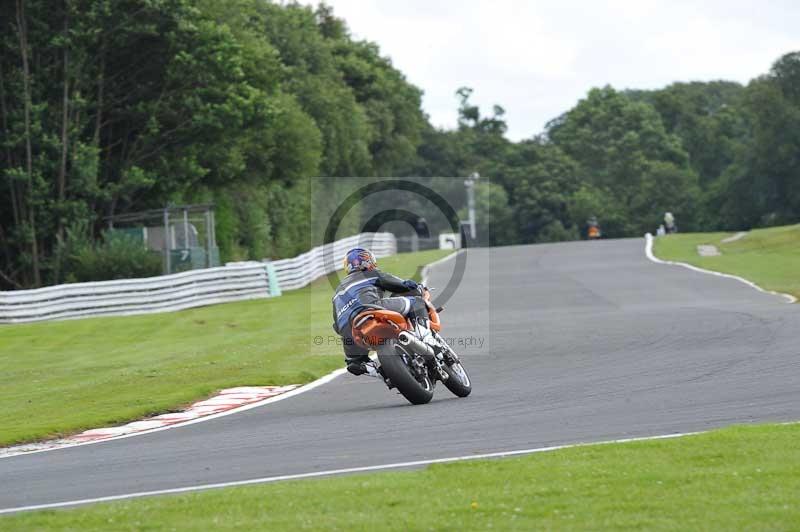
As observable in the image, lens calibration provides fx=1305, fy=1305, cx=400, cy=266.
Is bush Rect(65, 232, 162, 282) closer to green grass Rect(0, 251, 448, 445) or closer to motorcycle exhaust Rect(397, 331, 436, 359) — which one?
green grass Rect(0, 251, 448, 445)

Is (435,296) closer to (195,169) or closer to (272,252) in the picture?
(195,169)

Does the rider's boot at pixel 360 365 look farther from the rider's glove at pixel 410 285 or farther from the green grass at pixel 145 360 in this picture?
the green grass at pixel 145 360

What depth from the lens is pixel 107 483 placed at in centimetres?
961

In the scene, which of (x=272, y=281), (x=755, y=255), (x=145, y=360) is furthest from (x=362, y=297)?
(x=755, y=255)

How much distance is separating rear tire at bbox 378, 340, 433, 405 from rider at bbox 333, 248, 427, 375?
58 centimetres

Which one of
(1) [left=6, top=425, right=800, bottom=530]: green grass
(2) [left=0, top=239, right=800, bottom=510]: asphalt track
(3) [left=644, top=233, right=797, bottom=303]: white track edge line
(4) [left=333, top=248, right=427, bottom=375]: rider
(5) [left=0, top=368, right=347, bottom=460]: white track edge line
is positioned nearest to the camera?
(1) [left=6, top=425, right=800, bottom=530]: green grass

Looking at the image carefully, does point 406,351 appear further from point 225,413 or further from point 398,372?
point 225,413

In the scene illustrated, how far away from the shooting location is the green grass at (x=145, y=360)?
15.3 metres

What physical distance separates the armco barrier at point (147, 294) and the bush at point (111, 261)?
302 cm

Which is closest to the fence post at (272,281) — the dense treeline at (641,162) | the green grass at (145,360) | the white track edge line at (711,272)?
the green grass at (145,360)

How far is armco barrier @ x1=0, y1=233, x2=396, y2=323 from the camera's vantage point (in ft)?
103

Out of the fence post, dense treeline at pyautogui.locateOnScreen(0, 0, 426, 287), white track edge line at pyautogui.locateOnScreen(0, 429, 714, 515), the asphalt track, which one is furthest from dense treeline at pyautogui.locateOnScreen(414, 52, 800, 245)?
white track edge line at pyautogui.locateOnScreen(0, 429, 714, 515)

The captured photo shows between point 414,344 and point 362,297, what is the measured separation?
794 mm

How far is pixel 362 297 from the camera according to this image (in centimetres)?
1343
